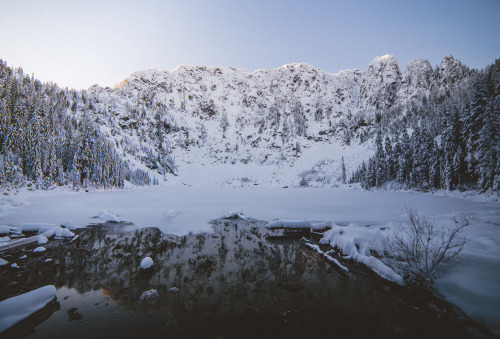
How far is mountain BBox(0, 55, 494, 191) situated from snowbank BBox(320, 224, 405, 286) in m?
89.0

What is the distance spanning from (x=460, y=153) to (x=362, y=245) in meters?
37.8

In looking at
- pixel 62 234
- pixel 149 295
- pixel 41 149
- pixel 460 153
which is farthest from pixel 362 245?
pixel 41 149

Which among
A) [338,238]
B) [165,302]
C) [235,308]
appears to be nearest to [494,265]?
[338,238]

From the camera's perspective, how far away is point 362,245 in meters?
10.0

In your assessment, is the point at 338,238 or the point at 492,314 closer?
the point at 492,314

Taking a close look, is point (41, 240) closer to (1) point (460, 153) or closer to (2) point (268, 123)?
(1) point (460, 153)

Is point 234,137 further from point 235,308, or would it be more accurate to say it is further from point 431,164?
point 235,308

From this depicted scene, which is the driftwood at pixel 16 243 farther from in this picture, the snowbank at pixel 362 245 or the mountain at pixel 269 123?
the mountain at pixel 269 123

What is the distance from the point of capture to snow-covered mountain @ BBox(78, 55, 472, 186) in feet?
379

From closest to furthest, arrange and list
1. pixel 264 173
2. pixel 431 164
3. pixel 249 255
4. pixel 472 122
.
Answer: pixel 249 255
pixel 472 122
pixel 431 164
pixel 264 173

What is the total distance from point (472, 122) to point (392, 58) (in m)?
164

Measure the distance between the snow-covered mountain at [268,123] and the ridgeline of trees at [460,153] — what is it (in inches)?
1823

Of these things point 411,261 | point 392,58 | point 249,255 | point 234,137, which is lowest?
point 249,255

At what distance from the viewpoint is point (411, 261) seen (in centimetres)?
761
